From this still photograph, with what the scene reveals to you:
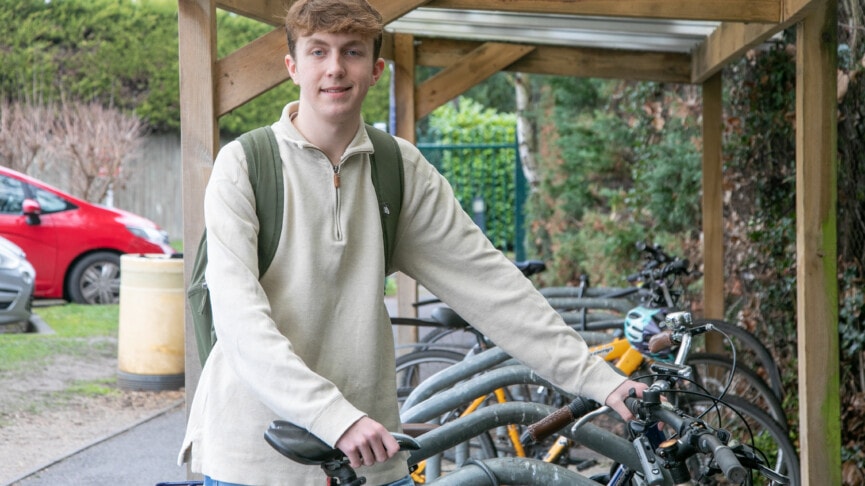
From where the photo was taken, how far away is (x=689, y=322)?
11.0 ft

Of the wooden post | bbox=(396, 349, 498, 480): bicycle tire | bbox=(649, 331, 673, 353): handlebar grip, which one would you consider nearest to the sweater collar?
Answer: bbox=(649, 331, 673, 353): handlebar grip

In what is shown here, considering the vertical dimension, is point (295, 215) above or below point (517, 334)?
above

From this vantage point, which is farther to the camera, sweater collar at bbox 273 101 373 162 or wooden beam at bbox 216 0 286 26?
wooden beam at bbox 216 0 286 26

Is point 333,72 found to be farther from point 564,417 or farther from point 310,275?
point 564,417

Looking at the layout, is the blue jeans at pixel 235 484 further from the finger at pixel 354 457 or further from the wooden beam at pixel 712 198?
the wooden beam at pixel 712 198

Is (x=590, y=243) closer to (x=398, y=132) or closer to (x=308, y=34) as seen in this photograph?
(x=398, y=132)

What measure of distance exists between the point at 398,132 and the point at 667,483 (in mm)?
5977

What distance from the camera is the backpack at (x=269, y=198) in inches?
90.1

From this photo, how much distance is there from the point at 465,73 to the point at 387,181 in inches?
229

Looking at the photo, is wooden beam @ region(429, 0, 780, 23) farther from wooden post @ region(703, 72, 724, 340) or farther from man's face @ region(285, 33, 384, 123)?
man's face @ region(285, 33, 384, 123)

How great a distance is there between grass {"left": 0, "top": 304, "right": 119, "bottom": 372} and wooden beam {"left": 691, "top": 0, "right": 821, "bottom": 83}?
608 cm

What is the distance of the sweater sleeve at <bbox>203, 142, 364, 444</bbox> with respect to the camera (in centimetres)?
205

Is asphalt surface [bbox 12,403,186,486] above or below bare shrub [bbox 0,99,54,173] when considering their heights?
below

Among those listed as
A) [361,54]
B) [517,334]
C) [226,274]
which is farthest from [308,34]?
[517,334]
